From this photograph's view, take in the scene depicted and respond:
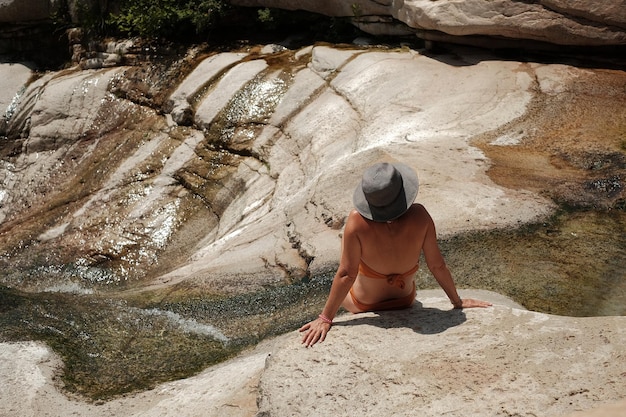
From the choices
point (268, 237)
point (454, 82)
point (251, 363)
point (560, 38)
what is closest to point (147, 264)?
point (268, 237)

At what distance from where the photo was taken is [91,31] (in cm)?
1541

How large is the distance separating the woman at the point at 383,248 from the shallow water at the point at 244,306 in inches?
54.2

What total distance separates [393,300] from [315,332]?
708 mm

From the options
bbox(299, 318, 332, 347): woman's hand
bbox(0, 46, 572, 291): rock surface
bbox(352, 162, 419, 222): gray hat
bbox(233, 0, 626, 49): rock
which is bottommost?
bbox(0, 46, 572, 291): rock surface

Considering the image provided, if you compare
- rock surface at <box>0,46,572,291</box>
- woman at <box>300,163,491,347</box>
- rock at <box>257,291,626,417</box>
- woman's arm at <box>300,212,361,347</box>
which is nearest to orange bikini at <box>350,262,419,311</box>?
woman at <box>300,163,491,347</box>

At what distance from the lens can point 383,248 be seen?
4605 millimetres

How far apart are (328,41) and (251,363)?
9230mm

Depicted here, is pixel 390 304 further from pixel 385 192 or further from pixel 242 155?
pixel 242 155

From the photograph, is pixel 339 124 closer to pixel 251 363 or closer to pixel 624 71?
pixel 624 71

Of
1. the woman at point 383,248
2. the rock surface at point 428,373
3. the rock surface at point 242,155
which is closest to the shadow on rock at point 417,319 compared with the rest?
the rock surface at point 428,373

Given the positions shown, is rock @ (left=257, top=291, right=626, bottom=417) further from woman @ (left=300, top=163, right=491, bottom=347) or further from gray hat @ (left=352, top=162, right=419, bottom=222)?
gray hat @ (left=352, top=162, right=419, bottom=222)

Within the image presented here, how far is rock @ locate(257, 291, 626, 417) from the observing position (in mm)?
3619

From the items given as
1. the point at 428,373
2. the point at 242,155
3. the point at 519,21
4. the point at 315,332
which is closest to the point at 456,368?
the point at 428,373

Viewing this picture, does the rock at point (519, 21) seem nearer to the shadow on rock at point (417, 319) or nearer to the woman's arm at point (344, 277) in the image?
the shadow on rock at point (417, 319)
